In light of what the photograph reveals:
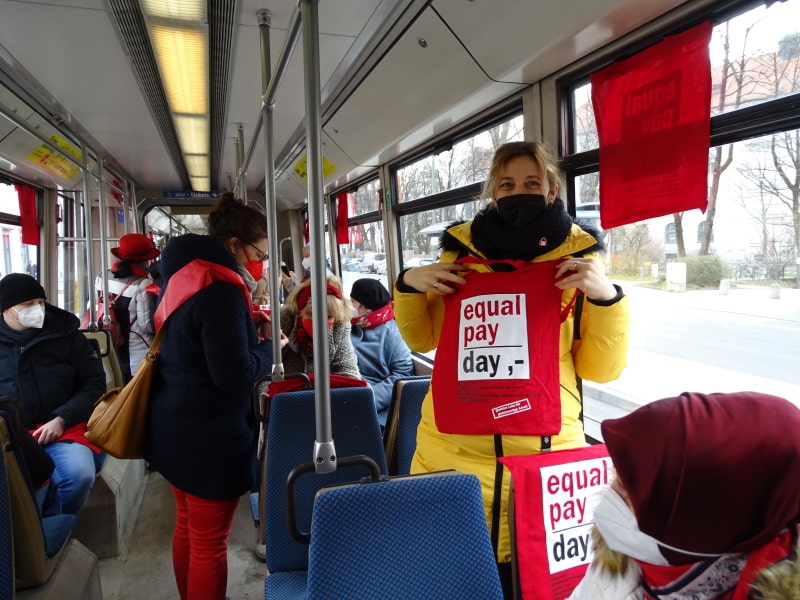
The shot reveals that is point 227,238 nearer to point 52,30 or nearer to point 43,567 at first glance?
point 43,567

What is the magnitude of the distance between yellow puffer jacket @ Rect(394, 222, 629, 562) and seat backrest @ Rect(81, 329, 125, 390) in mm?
3014

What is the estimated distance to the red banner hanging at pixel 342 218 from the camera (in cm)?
610

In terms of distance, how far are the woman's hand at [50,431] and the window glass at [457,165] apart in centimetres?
258

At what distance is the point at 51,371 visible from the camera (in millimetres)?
2660

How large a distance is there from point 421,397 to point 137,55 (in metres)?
2.67

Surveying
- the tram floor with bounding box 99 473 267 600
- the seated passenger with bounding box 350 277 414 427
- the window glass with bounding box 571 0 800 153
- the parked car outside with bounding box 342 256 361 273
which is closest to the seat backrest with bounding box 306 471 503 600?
the window glass with bounding box 571 0 800 153

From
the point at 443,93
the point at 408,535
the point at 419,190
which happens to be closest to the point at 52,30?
the point at 443,93

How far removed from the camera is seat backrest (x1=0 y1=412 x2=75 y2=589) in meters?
1.67

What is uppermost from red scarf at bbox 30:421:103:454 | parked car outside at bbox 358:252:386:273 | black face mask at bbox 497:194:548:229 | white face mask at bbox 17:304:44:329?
parked car outside at bbox 358:252:386:273

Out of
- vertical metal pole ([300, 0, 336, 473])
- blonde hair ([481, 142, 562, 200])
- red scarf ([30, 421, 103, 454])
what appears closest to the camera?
vertical metal pole ([300, 0, 336, 473])

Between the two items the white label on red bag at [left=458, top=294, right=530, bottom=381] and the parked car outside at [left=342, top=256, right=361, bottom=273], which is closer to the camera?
the white label on red bag at [left=458, top=294, right=530, bottom=381]

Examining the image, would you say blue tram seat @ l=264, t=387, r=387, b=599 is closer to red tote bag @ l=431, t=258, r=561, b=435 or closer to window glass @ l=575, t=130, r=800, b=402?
red tote bag @ l=431, t=258, r=561, b=435

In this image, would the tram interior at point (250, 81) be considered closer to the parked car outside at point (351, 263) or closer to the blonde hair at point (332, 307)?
the blonde hair at point (332, 307)

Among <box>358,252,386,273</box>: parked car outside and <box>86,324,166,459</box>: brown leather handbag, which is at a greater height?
<box>358,252,386,273</box>: parked car outside
